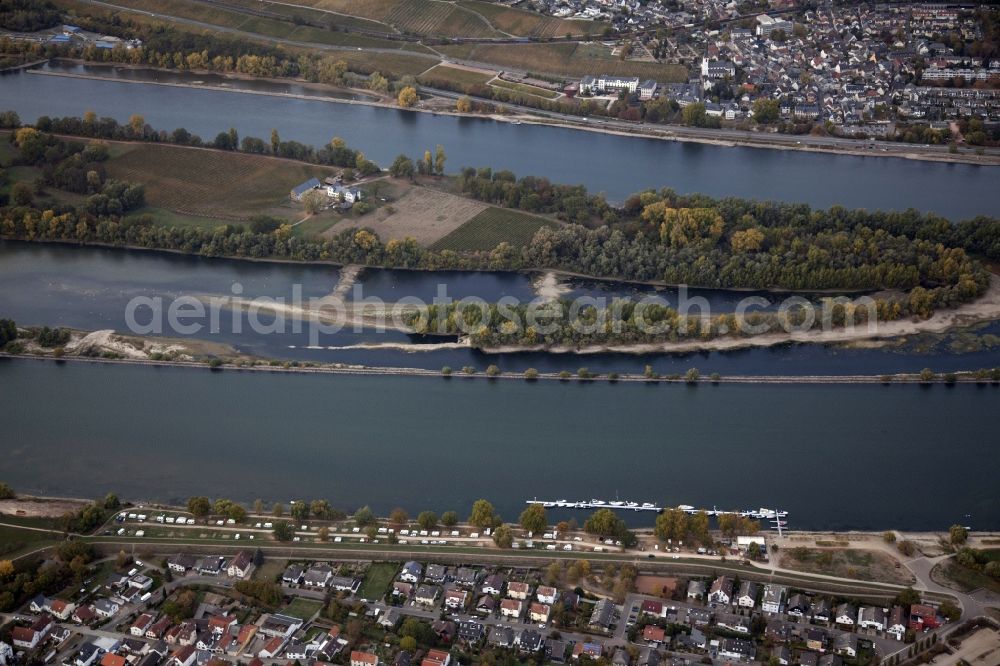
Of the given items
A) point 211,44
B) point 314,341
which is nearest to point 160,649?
point 314,341

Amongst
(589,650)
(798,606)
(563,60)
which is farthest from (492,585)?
(563,60)

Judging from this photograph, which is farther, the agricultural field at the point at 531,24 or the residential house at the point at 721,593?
the agricultural field at the point at 531,24

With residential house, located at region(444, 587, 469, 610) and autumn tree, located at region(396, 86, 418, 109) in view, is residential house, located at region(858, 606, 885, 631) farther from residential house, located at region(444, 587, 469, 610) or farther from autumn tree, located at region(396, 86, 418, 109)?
autumn tree, located at region(396, 86, 418, 109)

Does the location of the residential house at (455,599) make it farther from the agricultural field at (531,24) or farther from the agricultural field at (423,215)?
the agricultural field at (531,24)

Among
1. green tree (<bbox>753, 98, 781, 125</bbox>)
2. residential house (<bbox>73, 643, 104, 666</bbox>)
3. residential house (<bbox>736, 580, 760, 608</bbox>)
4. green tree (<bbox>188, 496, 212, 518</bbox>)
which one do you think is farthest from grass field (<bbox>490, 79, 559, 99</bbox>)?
residential house (<bbox>73, 643, 104, 666</bbox>)

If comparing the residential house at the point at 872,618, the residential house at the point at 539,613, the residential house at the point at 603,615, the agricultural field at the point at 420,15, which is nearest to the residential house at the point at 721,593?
the residential house at the point at 603,615

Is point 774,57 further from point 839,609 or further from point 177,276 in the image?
point 839,609
